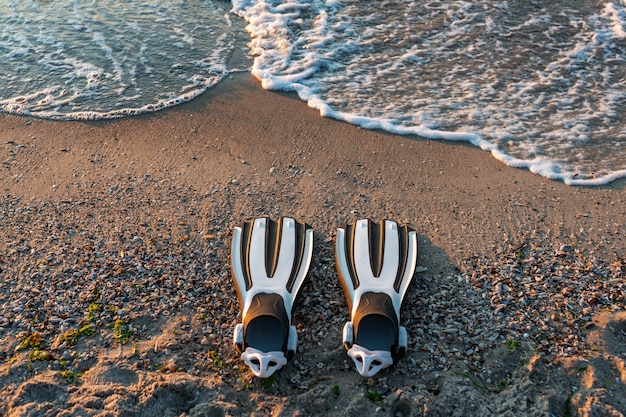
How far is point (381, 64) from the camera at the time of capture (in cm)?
624

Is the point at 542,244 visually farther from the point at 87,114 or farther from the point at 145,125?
the point at 87,114

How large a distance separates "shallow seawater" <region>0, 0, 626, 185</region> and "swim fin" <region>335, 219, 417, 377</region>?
1666mm

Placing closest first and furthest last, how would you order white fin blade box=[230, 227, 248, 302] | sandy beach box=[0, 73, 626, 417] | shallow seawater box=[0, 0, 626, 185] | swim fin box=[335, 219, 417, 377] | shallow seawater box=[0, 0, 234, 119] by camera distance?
sandy beach box=[0, 73, 626, 417]
swim fin box=[335, 219, 417, 377]
white fin blade box=[230, 227, 248, 302]
shallow seawater box=[0, 0, 626, 185]
shallow seawater box=[0, 0, 234, 119]

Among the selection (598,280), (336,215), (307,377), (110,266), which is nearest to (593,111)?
(598,280)

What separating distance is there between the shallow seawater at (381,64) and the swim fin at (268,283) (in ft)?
6.30

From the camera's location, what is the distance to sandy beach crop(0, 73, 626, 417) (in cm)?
289

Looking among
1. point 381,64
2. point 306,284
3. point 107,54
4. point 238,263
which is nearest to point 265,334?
point 306,284

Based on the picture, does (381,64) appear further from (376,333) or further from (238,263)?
(376,333)

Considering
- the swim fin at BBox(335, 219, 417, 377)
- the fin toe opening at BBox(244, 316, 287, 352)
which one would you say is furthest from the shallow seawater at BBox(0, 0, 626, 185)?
the fin toe opening at BBox(244, 316, 287, 352)

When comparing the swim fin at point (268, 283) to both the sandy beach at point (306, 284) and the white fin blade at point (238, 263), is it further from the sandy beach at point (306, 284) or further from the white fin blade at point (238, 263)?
the sandy beach at point (306, 284)

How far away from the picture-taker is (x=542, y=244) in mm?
3938

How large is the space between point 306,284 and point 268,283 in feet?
0.90

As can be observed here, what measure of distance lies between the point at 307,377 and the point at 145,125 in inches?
128

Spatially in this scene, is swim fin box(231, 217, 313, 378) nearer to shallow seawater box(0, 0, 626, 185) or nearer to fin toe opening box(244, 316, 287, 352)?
fin toe opening box(244, 316, 287, 352)
